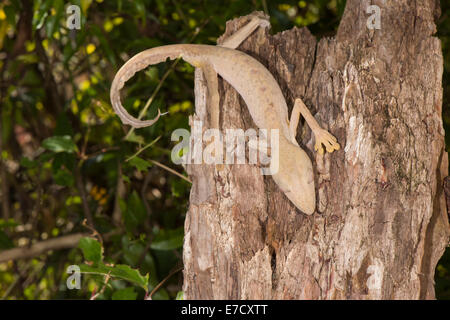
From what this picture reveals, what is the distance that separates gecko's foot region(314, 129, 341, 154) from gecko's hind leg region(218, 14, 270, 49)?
2.25 feet

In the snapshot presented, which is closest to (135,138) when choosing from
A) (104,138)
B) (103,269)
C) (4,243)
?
(103,269)

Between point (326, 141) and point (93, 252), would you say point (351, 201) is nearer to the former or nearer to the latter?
point (326, 141)

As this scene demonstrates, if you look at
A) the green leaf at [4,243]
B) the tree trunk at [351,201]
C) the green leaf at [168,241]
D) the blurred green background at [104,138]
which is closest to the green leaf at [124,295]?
the blurred green background at [104,138]

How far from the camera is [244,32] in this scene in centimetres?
229

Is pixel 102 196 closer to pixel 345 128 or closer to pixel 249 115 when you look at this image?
pixel 249 115

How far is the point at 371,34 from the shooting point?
2148mm

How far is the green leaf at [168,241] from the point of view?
2.75 meters

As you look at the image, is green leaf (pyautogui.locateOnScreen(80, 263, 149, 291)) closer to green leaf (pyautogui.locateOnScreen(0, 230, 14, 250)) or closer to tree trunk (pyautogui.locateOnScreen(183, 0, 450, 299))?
tree trunk (pyautogui.locateOnScreen(183, 0, 450, 299))

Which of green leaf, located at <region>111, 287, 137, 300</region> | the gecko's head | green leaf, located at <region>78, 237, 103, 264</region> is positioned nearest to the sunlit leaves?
green leaf, located at <region>78, 237, 103, 264</region>

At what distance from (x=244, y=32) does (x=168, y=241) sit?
4.50 ft

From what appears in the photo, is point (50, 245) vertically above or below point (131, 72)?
below

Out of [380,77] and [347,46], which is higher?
[347,46]

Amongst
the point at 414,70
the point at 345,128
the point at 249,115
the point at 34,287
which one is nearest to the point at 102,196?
the point at 34,287

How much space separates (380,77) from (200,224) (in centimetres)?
109
